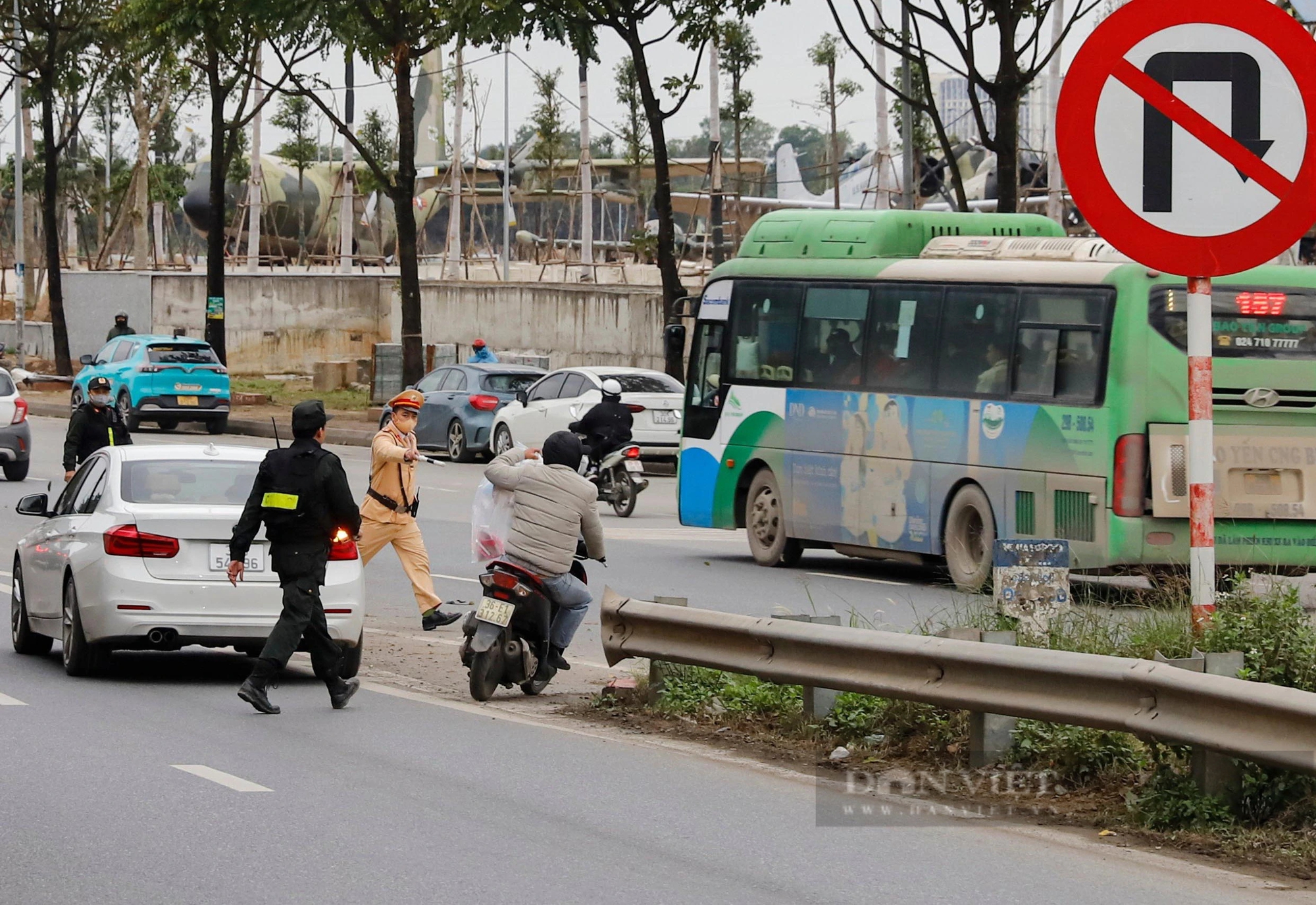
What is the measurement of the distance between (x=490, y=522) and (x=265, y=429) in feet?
94.6

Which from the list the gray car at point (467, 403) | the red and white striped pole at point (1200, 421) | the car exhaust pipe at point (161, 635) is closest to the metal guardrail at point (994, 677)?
the red and white striped pole at point (1200, 421)

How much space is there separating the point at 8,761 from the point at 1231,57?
19.3ft

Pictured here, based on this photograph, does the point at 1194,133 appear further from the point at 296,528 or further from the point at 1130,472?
the point at 1130,472

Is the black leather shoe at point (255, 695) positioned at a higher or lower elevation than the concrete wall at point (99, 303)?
lower

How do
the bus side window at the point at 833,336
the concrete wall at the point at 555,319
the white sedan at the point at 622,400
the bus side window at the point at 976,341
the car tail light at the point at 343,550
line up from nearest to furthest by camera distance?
the car tail light at the point at 343,550, the bus side window at the point at 976,341, the bus side window at the point at 833,336, the white sedan at the point at 622,400, the concrete wall at the point at 555,319

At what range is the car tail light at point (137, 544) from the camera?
38.7 feet

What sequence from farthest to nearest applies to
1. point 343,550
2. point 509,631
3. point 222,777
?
1. point 343,550
2. point 509,631
3. point 222,777

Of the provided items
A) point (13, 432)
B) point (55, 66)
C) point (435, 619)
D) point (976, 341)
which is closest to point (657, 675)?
point (435, 619)

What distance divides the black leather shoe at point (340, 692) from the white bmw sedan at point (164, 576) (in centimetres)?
78

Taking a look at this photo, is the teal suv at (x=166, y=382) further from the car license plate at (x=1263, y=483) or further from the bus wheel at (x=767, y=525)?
the car license plate at (x=1263, y=483)

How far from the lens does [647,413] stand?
2923 cm

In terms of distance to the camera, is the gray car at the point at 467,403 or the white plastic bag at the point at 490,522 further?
the gray car at the point at 467,403

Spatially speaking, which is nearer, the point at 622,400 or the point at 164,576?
the point at 164,576

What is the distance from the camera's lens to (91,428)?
67.5ft
